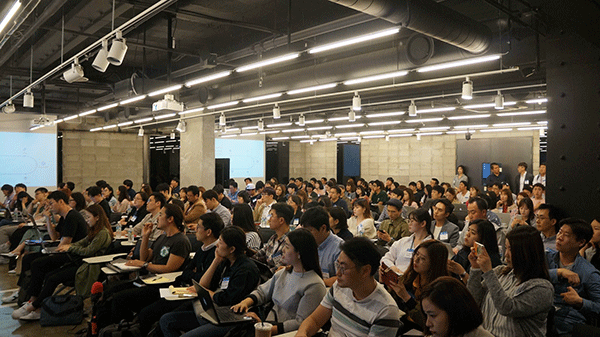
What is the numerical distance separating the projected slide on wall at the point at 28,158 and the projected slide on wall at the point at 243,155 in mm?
5981

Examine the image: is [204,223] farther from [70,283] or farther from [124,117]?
[124,117]

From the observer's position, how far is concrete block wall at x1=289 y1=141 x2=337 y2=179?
82.4 feet

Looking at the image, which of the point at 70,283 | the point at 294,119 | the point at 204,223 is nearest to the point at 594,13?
the point at 204,223

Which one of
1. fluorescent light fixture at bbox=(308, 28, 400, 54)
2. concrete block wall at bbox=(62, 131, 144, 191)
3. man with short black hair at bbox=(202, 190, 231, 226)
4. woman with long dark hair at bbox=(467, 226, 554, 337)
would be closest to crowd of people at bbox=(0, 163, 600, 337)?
woman with long dark hair at bbox=(467, 226, 554, 337)

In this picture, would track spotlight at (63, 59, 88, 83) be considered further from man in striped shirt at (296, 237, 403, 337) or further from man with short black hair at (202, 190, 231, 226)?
man in striped shirt at (296, 237, 403, 337)

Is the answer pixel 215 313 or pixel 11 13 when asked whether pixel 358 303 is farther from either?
pixel 11 13

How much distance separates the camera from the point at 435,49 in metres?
7.39

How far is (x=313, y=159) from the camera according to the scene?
Result: 1025 inches

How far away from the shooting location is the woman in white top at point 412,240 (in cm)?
452

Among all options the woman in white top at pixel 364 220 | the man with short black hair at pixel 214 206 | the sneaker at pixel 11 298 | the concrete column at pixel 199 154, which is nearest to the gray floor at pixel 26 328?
the sneaker at pixel 11 298

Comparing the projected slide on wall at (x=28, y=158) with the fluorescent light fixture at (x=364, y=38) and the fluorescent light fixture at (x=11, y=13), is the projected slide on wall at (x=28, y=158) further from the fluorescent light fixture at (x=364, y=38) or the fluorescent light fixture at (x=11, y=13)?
the fluorescent light fixture at (x=364, y=38)

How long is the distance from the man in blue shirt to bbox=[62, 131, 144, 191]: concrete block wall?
17.6 meters

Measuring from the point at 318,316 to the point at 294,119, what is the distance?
15.5m

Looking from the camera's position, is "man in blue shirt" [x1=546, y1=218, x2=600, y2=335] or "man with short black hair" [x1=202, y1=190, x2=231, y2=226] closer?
"man in blue shirt" [x1=546, y1=218, x2=600, y2=335]
